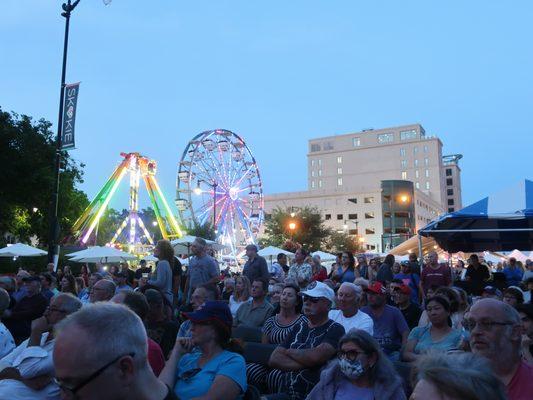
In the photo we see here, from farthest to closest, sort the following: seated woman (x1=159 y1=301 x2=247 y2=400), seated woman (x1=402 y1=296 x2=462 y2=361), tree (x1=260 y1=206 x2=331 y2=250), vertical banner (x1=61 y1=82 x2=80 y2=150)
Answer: tree (x1=260 y1=206 x2=331 y2=250) → vertical banner (x1=61 y1=82 x2=80 y2=150) → seated woman (x1=402 y1=296 x2=462 y2=361) → seated woman (x1=159 y1=301 x2=247 y2=400)

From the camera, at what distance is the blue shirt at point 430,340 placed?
4992 mm

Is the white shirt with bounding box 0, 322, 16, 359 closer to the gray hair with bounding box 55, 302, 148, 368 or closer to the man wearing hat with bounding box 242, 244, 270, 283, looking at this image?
the gray hair with bounding box 55, 302, 148, 368

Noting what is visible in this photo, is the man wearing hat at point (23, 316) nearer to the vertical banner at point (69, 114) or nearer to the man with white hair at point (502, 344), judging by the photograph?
the man with white hair at point (502, 344)

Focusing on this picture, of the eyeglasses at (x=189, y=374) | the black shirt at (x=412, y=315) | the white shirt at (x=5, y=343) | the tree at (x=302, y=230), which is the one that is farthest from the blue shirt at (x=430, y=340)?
the tree at (x=302, y=230)

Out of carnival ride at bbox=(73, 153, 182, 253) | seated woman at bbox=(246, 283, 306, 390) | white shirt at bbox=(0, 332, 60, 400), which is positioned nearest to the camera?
white shirt at bbox=(0, 332, 60, 400)

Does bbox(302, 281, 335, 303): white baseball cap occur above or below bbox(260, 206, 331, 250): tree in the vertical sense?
below

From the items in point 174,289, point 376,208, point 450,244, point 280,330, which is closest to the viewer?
point 280,330

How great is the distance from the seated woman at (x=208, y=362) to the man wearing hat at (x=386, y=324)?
107 inches

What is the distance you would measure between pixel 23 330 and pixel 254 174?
110 ft

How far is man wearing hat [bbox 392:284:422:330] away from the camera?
23.1ft

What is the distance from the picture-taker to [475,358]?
1.95 m

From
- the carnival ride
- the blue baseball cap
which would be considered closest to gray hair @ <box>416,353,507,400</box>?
the blue baseball cap

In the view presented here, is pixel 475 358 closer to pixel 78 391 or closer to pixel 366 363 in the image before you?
pixel 78 391

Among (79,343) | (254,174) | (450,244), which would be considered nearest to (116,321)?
(79,343)
